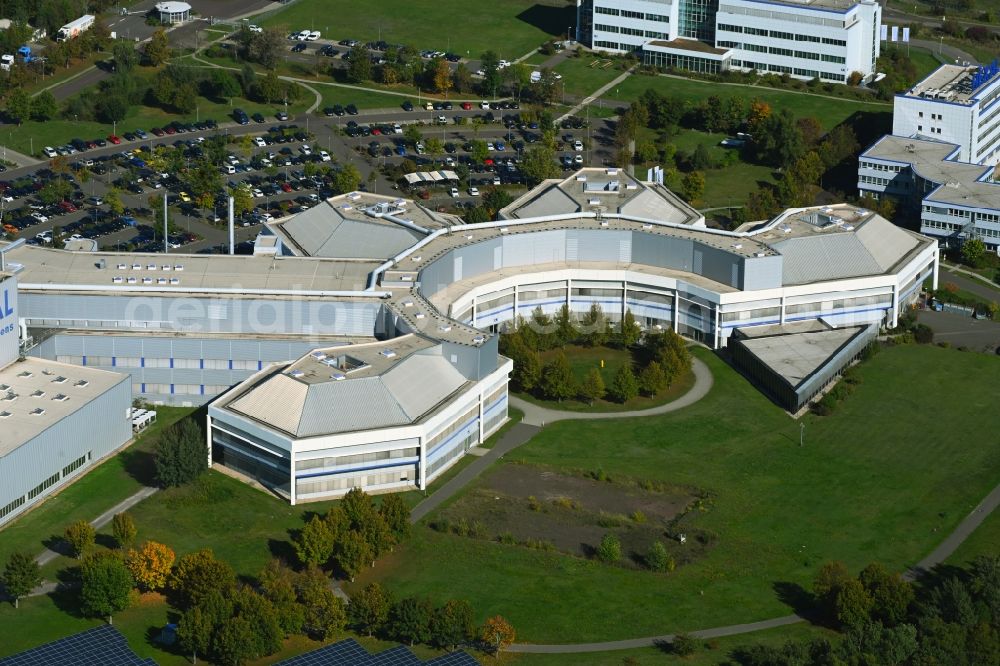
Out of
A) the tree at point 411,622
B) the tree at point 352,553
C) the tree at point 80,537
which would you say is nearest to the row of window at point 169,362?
the tree at point 80,537

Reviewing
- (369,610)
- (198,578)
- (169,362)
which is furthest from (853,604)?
(169,362)

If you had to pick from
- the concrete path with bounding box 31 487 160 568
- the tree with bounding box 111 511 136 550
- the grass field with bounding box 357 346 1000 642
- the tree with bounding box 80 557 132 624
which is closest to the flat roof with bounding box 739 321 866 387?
the grass field with bounding box 357 346 1000 642

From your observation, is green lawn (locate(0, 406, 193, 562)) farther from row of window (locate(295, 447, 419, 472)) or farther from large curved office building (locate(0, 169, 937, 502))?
row of window (locate(295, 447, 419, 472))

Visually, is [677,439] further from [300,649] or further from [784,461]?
[300,649]

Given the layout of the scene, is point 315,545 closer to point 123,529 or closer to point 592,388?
point 123,529

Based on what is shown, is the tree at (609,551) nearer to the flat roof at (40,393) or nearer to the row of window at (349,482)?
the row of window at (349,482)

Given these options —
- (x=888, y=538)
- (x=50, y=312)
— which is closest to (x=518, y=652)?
(x=888, y=538)
